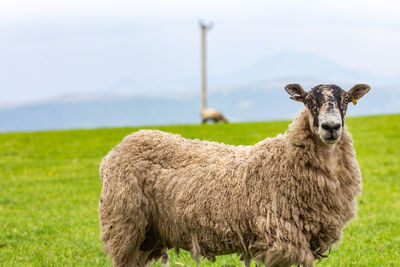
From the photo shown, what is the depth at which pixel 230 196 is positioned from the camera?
16.4 feet

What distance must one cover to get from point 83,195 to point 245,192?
8.79 m

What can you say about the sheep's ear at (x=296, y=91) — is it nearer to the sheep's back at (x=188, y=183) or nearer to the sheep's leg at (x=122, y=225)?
the sheep's back at (x=188, y=183)

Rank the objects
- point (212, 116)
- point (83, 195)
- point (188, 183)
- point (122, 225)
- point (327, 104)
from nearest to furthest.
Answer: point (327, 104), point (188, 183), point (122, 225), point (83, 195), point (212, 116)

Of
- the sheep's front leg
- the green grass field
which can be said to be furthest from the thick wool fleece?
the green grass field

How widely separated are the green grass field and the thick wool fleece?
1.54m

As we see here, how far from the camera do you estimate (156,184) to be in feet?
17.5

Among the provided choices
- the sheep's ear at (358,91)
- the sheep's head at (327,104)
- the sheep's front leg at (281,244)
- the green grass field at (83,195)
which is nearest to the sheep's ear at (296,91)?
the sheep's head at (327,104)

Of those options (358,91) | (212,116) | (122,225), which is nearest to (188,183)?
(122,225)

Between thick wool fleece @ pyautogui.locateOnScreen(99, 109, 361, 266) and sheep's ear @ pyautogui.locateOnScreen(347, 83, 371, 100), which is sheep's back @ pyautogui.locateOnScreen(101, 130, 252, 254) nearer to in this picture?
thick wool fleece @ pyautogui.locateOnScreen(99, 109, 361, 266)

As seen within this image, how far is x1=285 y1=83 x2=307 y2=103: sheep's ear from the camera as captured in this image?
4902 mm

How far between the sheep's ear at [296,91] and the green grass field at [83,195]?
2752mm

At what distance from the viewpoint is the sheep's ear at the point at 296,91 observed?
4.90m

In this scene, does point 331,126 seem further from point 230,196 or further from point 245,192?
point 230,196

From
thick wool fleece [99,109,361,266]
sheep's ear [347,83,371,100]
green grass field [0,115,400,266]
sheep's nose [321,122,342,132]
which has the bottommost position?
green grass field [0,115,400,266]
